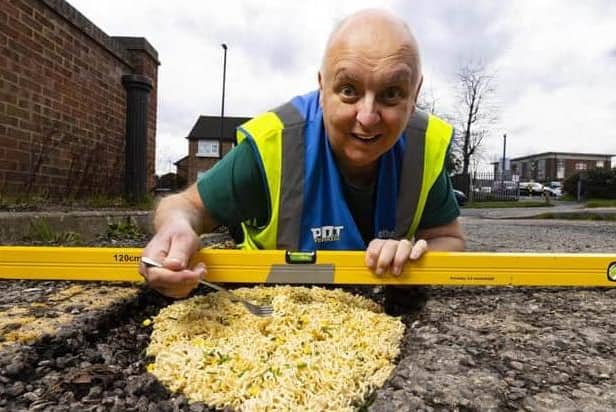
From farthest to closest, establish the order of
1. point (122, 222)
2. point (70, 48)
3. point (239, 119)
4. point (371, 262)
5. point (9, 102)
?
point (239, 119), point (70, 48), point (9, 102), point (122, 222), point (371, 262)

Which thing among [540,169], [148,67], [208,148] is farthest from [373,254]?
[540,169]

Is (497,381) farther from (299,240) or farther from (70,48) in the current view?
(70,48)

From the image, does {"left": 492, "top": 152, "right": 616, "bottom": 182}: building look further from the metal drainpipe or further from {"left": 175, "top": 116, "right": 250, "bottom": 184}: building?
the metal drainpipe

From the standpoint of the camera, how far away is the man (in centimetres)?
162

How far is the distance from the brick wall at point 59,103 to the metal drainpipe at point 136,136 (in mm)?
286

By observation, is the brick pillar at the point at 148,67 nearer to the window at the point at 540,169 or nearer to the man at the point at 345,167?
the man at the point at 345,167

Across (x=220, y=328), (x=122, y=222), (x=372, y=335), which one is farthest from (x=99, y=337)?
(x=122, y=222)

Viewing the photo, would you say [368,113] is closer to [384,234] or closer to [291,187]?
[291,187]

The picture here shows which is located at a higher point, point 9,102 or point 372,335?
point 9,102

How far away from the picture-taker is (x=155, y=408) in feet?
2.83

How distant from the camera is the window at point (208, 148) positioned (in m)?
41.1

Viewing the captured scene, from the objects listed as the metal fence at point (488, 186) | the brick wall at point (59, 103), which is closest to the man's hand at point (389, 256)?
the brick wall at point (59, 103)

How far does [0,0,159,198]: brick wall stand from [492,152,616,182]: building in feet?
222

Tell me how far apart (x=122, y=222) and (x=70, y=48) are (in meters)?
2.78
